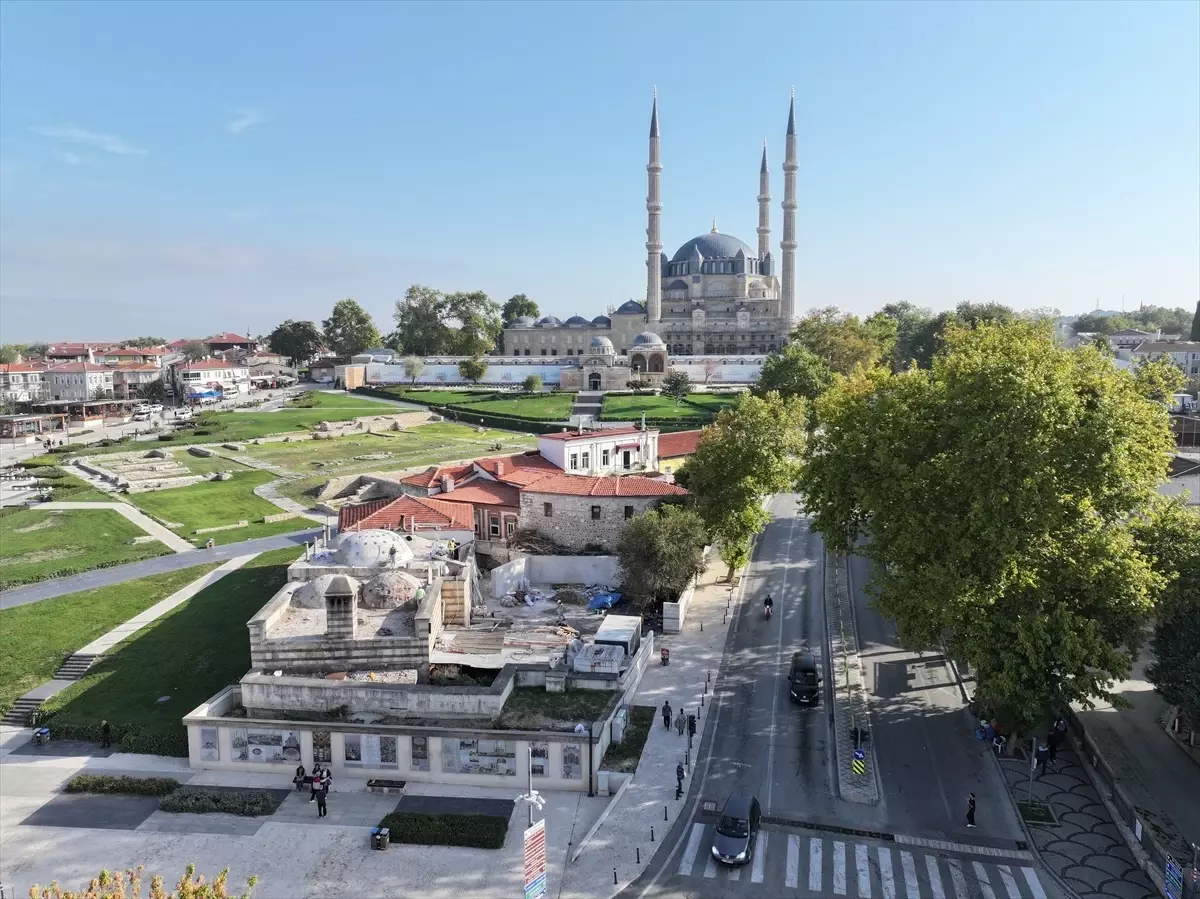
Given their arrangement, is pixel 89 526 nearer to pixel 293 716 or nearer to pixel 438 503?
pixel 438 503

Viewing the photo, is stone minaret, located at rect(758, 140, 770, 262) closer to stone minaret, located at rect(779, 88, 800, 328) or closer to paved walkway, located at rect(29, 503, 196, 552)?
stone minaret, located at rect(779, 88, 800, 328)

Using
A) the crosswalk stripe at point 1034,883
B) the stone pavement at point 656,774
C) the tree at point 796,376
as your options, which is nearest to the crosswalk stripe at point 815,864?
the stone pavement at point 656,774

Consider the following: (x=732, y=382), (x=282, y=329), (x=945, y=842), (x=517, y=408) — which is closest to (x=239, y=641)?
(x=945, y=842)

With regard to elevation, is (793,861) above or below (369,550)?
below

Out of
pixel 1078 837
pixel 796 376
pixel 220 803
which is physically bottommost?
pixel 220 803

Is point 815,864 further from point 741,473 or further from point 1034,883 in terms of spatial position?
point 741,473

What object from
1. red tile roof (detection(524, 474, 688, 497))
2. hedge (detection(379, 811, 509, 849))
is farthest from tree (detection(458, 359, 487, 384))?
hedge (detection(379, 811, 509, 849))

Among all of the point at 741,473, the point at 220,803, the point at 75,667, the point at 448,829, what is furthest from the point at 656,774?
the point at 75,667
